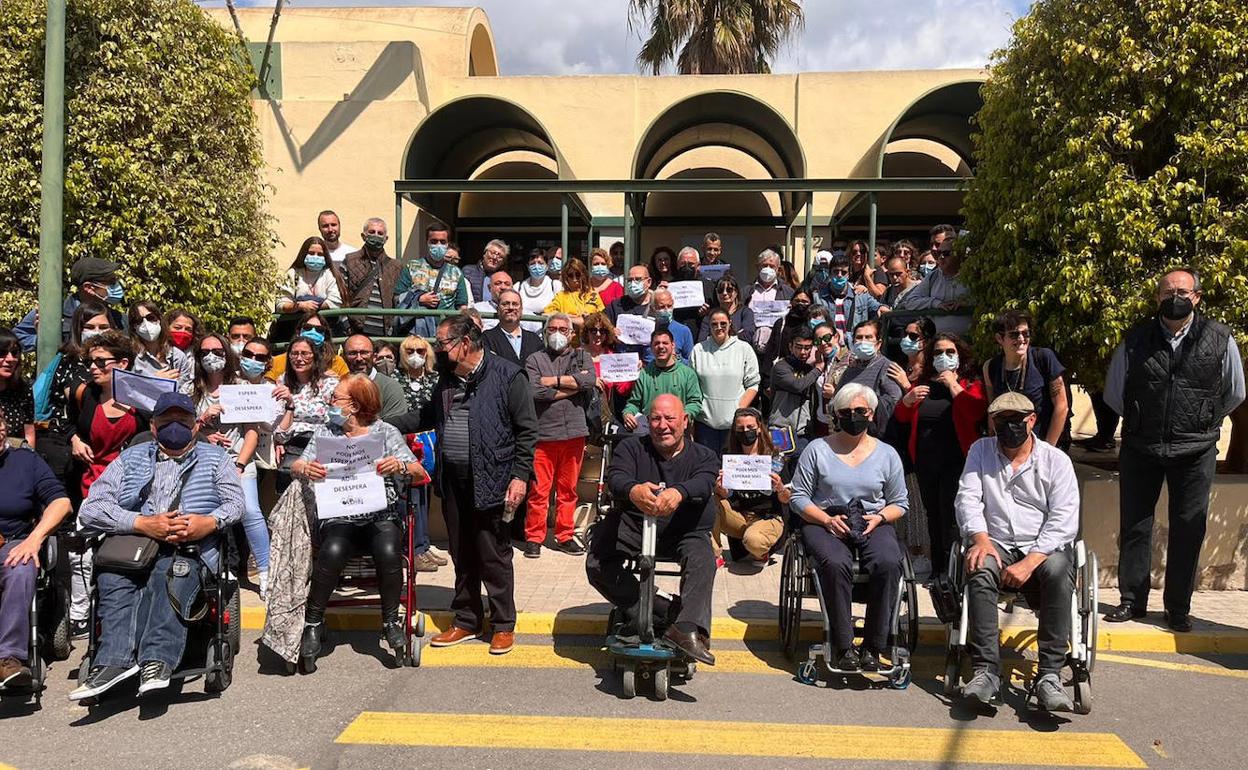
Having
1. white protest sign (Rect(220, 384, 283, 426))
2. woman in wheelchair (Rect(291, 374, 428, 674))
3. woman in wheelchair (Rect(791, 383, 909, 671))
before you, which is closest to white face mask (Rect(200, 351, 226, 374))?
white protest sign (Rect(220, 384, 283, 426))

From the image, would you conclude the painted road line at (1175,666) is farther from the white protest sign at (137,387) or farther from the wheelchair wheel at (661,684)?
the white protest sign at (137,387)

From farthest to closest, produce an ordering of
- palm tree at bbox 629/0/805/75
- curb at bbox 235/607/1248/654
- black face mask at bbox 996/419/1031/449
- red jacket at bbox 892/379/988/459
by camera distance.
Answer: palm tree at bbox 629/0/805/75 → red jacket at bbox 892/379/988/459 → curb at bbox 235/607/1248/654 → black face mask at bbox 996/419/1031/449

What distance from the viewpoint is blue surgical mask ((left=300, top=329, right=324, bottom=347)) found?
7.09 metres

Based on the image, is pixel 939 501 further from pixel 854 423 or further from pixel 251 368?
pixel 251 368

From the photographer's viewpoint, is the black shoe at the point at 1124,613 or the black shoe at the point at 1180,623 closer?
the black shoe at the point at 1180,623

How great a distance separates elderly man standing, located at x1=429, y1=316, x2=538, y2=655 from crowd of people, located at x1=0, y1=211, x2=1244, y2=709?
0.05 ft

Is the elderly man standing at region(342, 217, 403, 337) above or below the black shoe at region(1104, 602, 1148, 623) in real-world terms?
above

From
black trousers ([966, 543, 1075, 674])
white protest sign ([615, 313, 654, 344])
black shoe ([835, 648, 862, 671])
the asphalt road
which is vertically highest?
white protest sign ([615, 313, 654, 344])

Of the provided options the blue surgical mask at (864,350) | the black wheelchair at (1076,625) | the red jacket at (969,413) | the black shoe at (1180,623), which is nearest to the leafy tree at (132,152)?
the blue surgical mask at (864,350)

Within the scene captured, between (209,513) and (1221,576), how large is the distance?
7000 mm

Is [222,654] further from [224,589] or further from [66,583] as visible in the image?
[66,583]

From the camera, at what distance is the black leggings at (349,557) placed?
551 centimetres

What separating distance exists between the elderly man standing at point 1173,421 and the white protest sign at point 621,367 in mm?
3548

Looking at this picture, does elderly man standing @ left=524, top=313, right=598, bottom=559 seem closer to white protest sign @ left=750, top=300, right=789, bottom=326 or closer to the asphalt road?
white protest sign @ left=750, top=300, right=789, bottom=326
